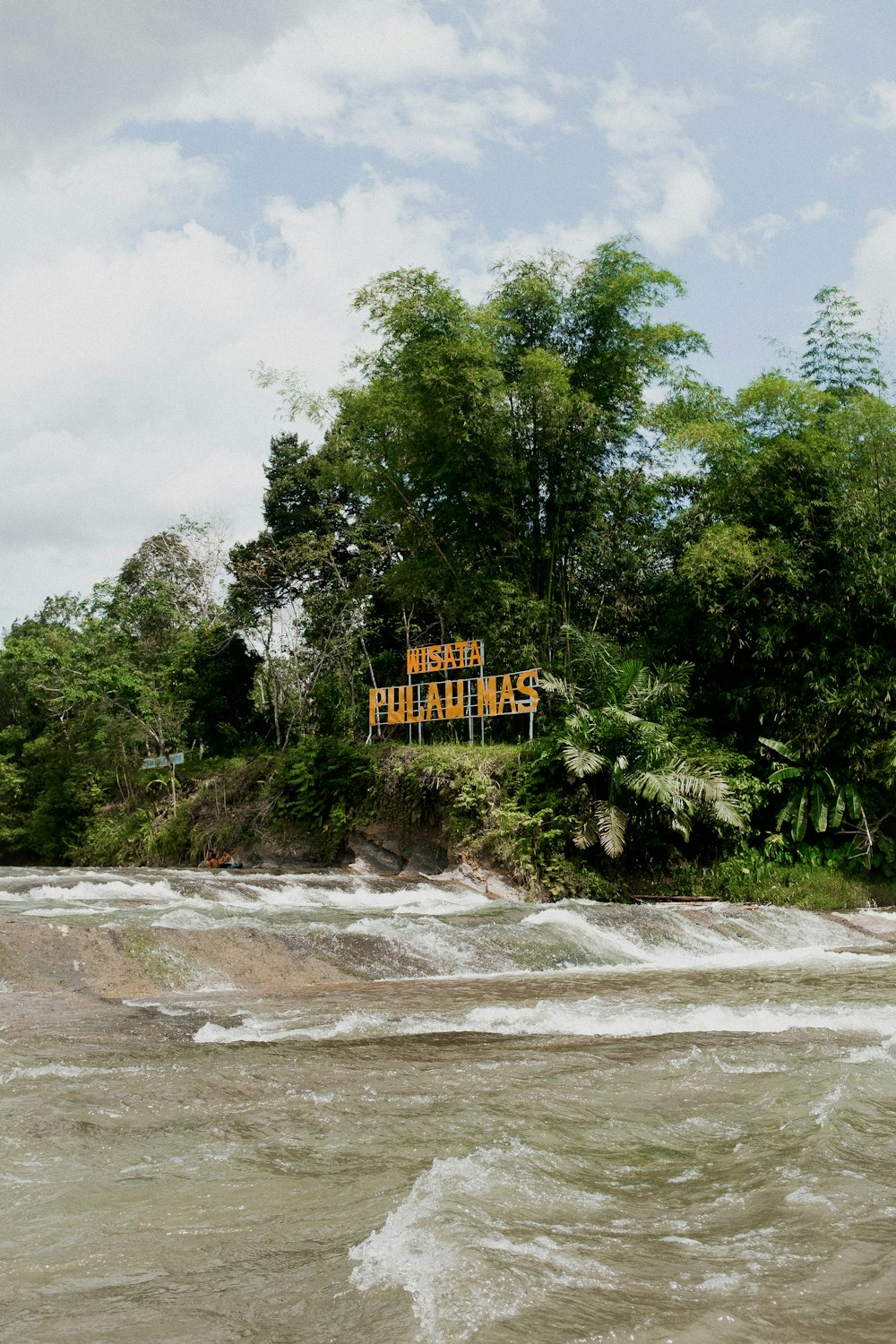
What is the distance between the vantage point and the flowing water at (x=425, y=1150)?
2707 mm

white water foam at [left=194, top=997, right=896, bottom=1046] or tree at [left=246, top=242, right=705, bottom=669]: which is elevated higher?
tree at [left=246, top=242, right=705, bottom=669]

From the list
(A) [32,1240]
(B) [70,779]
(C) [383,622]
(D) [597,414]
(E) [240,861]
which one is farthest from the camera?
(B) [70,779]

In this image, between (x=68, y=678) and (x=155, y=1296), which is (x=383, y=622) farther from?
(x=155, y=1296)

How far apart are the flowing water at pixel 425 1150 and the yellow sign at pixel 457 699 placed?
833cm

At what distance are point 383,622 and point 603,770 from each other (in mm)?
10570

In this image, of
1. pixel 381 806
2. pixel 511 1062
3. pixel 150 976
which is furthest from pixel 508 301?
pixel 511 1062

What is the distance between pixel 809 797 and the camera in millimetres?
14203

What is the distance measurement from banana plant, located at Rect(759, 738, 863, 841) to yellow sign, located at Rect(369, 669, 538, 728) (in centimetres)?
392

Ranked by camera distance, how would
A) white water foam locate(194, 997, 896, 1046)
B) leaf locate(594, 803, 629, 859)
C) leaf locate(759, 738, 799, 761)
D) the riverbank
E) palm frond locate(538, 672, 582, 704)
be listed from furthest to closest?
palm frond locate(538, 672, 582, 704)
leaf locate(759, 738, 799, 761)
the riverbank
leaf locate(594, 803, 629, 859)
white water foam locate(194, 997, 896, 1046)

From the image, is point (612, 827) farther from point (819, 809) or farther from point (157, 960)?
point (157, 960)

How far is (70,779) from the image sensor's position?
26.0 meters

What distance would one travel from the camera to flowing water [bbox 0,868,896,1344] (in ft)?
8.88

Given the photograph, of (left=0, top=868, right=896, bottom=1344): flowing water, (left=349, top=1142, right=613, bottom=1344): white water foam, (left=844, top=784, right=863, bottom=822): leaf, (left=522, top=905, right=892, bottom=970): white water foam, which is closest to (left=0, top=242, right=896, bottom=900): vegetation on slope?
(left=844, top=784, right=863, bottom=822): leaf

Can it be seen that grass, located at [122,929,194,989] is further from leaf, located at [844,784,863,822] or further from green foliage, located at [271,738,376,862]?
leaf, located at [844,784,863,822]
